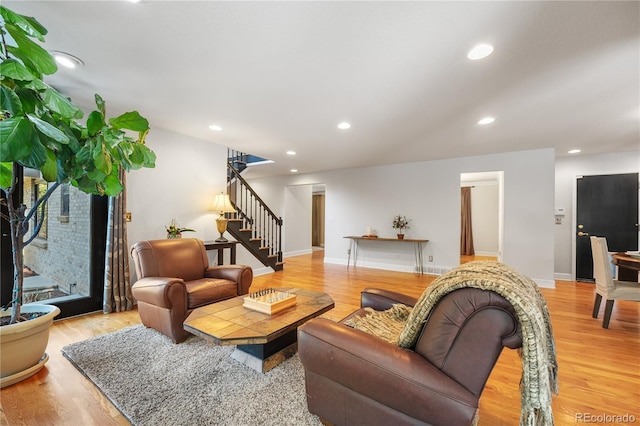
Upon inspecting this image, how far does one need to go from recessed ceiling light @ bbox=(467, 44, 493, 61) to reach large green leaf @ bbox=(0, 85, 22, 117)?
262 cm

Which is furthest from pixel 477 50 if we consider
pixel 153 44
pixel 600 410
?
pixel 600 410

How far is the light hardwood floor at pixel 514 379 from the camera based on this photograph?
1558 mm

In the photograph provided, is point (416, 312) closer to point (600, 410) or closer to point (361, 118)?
point (600, 410)

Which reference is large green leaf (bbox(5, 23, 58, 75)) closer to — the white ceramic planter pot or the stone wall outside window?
the white ceramic planter pot

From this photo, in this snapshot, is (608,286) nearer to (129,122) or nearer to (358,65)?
(358,65)

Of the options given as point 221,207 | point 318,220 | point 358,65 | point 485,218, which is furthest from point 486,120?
point 318,220

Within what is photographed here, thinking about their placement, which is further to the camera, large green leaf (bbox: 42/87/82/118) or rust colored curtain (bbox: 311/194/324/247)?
rust colored curtain (bbox: 311/194/324/247)

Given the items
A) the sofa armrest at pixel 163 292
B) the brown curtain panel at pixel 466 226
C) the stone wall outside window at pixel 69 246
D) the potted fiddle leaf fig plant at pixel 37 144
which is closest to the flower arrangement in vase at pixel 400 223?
the brown curtain panel at pixel 466 226

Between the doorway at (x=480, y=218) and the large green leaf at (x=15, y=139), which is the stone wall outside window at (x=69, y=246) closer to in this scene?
the large green leaf at (x=15, y=139)

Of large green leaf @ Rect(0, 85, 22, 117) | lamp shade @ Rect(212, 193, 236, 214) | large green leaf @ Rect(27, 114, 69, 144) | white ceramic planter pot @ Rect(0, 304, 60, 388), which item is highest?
large green leaf @ Rect(0, 85, 22, 117)

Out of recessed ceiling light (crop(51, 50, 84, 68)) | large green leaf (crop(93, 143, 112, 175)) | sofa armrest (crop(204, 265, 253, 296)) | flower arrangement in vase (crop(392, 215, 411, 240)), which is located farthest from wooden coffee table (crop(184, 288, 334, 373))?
flower arrangement in vase (crop(392, 215, 411, 240))

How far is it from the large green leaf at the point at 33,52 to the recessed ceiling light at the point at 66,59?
0.92 metres

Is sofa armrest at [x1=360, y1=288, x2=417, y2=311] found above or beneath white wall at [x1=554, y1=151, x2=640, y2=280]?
beneath

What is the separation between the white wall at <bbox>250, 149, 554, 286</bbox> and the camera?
456cm
